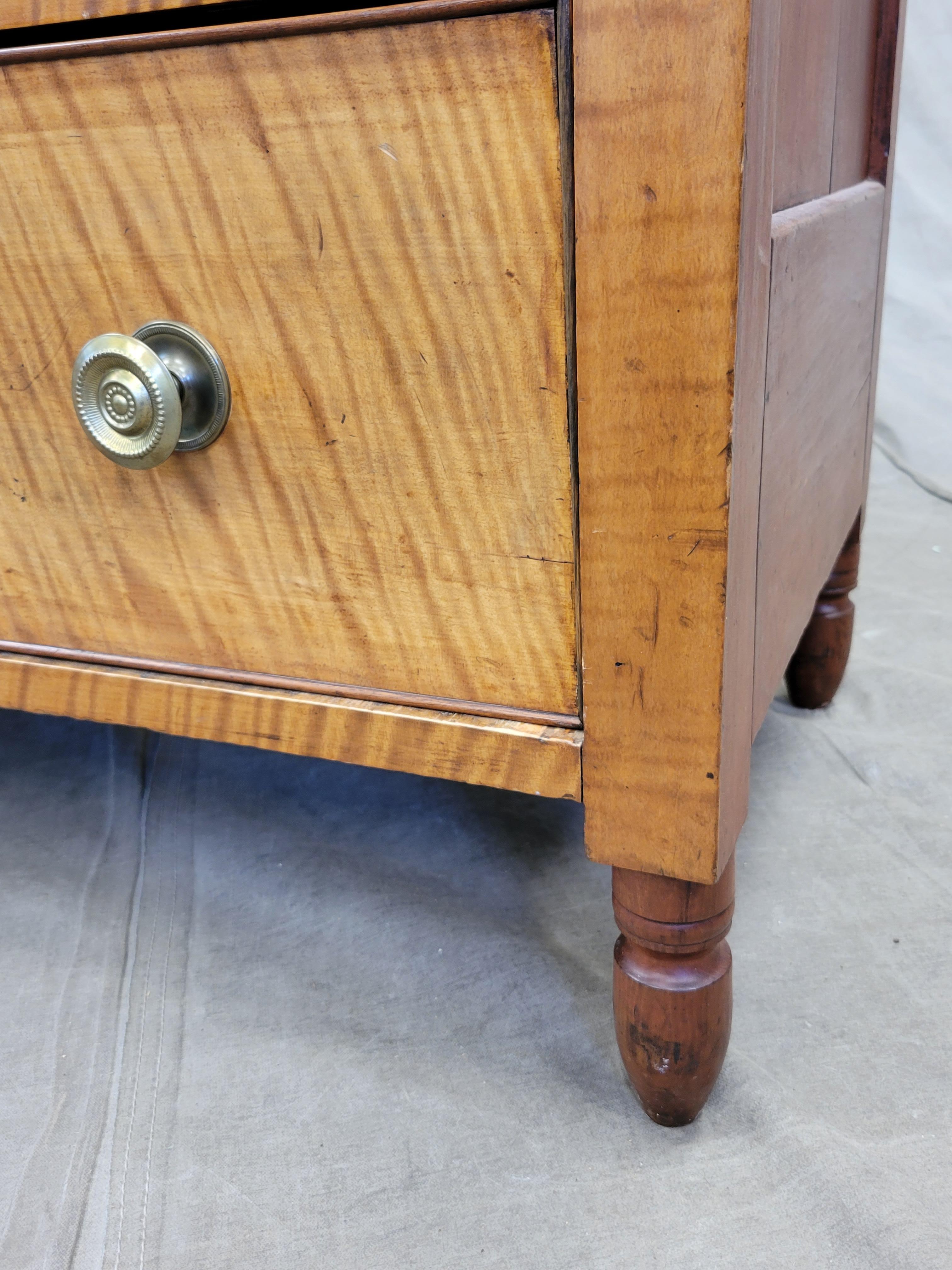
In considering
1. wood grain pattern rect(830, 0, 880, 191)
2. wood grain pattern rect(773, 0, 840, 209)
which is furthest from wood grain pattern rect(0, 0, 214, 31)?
wood grain pattern rect(830, 0, 880, 191)

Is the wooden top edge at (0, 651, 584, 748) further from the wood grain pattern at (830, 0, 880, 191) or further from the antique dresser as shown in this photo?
the wood grain pattern at (830, 0, 880, 191)

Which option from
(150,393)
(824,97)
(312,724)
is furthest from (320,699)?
(824,97)

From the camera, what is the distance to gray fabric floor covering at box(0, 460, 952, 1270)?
0.44 meters

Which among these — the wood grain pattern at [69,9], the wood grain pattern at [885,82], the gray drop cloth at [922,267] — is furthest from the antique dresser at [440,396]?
the gray drop cloth at [922,267]

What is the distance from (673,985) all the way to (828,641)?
459 mm

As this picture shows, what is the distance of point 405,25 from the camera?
348 millimetres

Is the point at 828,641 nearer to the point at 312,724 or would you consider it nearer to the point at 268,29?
the point at 312,724

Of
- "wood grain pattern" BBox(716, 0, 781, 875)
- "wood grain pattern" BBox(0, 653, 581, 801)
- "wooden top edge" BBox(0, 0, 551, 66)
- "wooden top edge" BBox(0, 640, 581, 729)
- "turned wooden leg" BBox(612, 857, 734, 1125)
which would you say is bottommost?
"turned wooden leg" BBox(612, 857, 734, 1125)

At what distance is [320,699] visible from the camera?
1.55 feet

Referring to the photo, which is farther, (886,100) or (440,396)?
(886,100)

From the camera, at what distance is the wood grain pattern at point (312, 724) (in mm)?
438

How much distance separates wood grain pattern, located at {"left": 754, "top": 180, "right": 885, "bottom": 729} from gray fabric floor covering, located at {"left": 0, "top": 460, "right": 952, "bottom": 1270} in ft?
0.54

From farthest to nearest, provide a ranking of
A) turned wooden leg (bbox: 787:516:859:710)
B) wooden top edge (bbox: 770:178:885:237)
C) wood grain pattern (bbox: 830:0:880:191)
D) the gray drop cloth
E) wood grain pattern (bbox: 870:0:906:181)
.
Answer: the gray drop cloth
turned wooden leg (bbox: 787:516:859:710)
wood grain pattern (bbox: 870:0:906:181)
wood grain pattern (bbox: 830:0:880:191)
wooden top edge (bbox: 770:178:885:237)

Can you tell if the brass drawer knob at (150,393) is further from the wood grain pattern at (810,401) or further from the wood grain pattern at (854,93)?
the wood grain pattern at (854,93)
